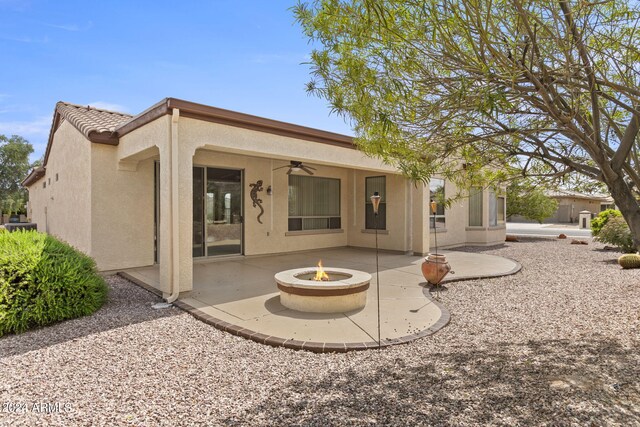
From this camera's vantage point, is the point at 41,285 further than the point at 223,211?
No

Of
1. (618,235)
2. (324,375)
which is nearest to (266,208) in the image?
(324,375)

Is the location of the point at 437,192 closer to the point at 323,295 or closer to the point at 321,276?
the point at 321,276

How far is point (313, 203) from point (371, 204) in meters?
2.25

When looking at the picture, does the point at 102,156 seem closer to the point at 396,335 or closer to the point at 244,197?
the point at 244,197

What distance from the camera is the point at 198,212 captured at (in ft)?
32.1

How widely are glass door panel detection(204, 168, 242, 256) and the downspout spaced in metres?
3.72

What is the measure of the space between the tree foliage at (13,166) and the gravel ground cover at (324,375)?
41.0 m

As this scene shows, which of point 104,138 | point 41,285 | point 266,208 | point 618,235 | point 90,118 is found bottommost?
point 41,285

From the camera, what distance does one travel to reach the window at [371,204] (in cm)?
1288

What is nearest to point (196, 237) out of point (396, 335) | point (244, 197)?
point (244, 197)

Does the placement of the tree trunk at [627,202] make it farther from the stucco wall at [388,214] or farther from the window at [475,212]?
the window at [475,212]

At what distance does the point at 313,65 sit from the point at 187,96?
12.6 ft

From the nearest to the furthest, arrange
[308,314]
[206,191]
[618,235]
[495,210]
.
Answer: [308,314] → [206,191] → [618,235] → [495,210]

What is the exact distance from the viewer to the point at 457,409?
9.46 feet
